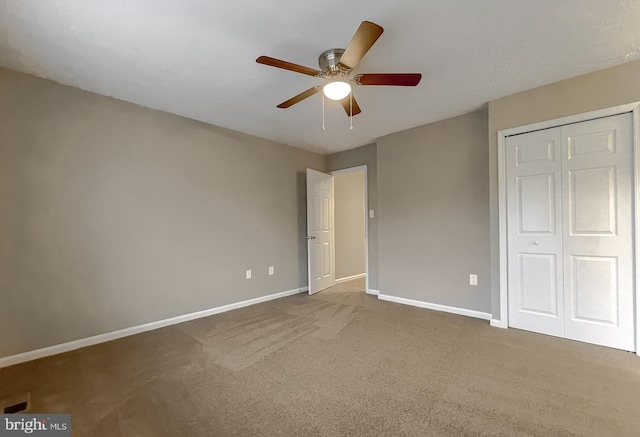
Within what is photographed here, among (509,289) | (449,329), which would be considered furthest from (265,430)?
(509,289)

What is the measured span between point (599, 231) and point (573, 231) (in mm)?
172

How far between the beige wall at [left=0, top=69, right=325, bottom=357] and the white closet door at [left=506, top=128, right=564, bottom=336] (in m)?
3.11

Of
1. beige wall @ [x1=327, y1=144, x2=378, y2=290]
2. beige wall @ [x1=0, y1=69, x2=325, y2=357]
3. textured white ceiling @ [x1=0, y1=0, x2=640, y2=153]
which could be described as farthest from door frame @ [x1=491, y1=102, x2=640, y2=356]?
beige wall @ [x1=0, y1=69, x2=325, y2=357]

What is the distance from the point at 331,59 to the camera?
82.7 inches

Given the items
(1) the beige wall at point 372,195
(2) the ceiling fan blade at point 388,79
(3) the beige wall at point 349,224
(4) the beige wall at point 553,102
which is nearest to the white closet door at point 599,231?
(4) the beige wall at point 553,102

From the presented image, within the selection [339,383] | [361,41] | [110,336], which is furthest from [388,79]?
[110,336]

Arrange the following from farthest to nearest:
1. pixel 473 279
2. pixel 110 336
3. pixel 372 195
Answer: pixel 372 195
pixel 473 279
pixel 110 336

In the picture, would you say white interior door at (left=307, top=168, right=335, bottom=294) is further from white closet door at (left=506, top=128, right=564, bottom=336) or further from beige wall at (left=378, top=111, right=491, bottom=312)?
white closet door at (left=506, top=128, right=564, bottom=336)

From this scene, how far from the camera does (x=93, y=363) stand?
230 cm

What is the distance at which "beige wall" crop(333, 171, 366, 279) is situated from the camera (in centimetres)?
564

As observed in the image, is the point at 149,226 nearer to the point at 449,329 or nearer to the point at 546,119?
the point at 449,329

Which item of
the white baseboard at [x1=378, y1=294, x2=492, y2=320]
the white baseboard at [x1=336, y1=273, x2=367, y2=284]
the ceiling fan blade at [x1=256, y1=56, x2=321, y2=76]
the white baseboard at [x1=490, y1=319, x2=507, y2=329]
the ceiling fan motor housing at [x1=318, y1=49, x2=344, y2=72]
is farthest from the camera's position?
the white baseboard at [x1=336, y1=273, x2=367, y2=284]

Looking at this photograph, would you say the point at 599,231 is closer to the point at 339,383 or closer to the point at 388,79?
the point at 388,79

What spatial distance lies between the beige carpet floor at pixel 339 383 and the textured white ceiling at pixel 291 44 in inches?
94.8
